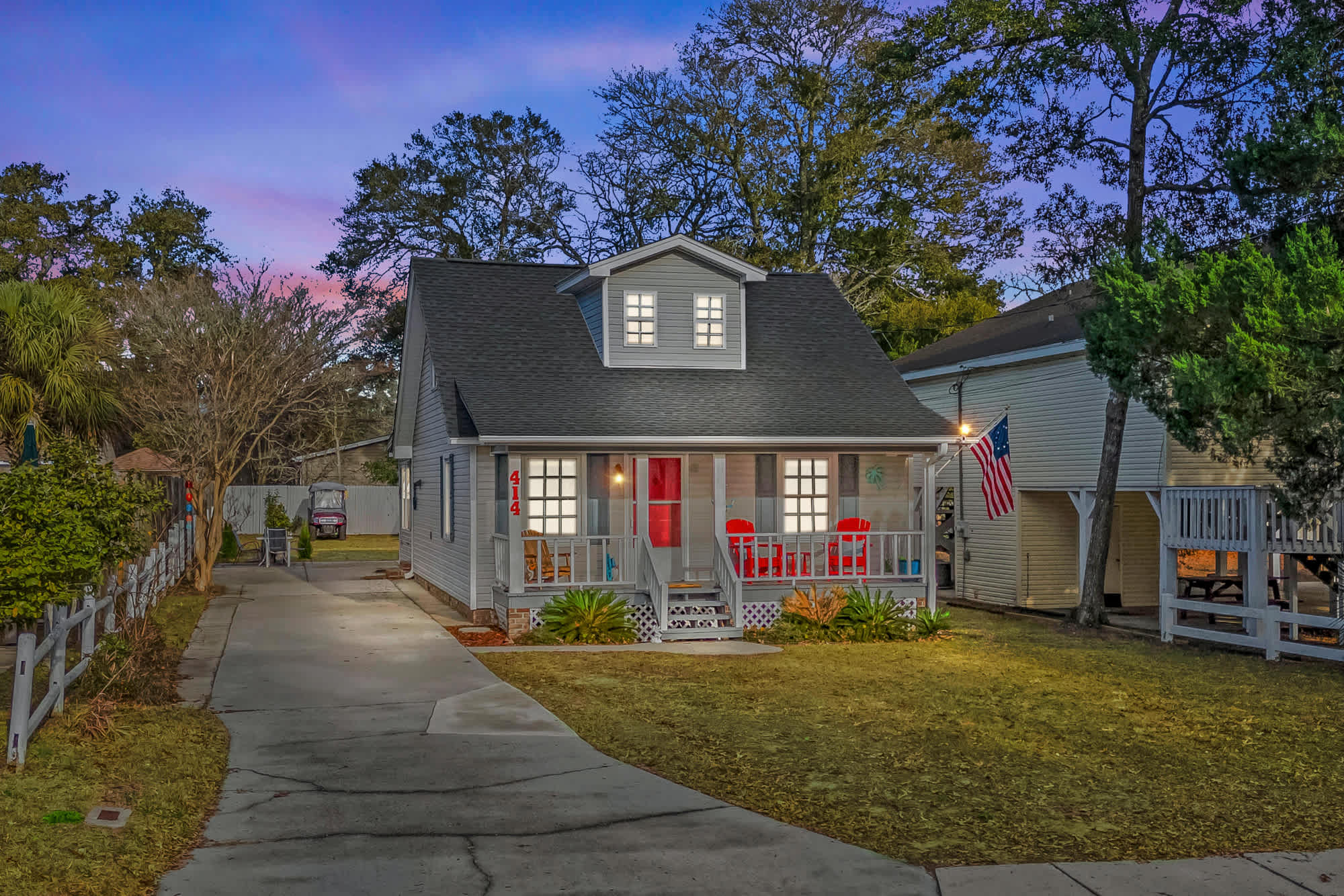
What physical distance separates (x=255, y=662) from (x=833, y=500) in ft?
29.1

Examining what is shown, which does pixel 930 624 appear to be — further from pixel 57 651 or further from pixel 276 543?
pixel 276 543

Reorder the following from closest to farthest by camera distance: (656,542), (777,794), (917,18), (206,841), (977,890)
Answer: (977,890) < (206,841) < (777,794) < (656,542) < (917,18)

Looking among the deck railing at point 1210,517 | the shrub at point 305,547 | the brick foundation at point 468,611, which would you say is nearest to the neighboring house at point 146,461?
the shrub at point 305,547

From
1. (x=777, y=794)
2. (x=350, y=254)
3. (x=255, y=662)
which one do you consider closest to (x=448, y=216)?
(x=350, y=254)

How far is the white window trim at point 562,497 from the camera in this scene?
16.6 meters

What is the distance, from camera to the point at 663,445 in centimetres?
1658

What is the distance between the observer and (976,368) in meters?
22.3

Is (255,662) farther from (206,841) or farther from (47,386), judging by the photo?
(47,386)

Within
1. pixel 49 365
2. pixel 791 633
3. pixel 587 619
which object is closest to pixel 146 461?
pixel 49 365

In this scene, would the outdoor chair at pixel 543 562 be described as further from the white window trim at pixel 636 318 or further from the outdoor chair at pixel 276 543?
the outdoor chair at pixel 276 543

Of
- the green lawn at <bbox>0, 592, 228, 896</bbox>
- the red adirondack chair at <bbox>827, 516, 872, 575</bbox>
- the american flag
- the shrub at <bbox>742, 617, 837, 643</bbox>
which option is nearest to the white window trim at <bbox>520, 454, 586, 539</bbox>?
the shrub at <bbox>742, 617, 837, 643</bbox>

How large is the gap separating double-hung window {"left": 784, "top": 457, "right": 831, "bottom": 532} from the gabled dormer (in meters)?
2.06

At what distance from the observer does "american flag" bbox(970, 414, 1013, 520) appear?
60.5 ft

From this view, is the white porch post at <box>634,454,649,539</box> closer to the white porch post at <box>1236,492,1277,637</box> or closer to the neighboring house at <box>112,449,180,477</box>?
the white porch post at <box>1236,492,1277,637</box>
